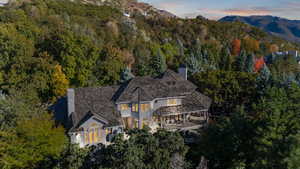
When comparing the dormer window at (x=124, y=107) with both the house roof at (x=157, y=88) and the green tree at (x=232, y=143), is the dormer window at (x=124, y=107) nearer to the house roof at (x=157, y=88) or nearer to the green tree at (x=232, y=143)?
the house roof at (x=157, y=88)

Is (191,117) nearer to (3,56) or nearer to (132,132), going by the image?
(132,132)

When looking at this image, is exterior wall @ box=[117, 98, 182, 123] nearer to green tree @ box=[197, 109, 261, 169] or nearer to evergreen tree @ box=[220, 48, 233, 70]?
green tree @ box=[197, 109, 261, 169]

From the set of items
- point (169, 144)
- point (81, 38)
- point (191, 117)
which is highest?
point (81, 38)

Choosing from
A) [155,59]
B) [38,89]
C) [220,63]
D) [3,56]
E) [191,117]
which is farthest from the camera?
[220,63]

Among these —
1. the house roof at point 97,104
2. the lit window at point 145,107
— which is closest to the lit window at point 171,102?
the lit window at point 145,107

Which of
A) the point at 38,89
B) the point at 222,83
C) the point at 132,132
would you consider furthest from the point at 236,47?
the point at 132,132

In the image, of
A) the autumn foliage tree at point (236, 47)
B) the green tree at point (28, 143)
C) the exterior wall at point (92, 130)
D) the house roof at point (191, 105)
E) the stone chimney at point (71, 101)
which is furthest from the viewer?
the autumn foliage tree at point (236, 47)
